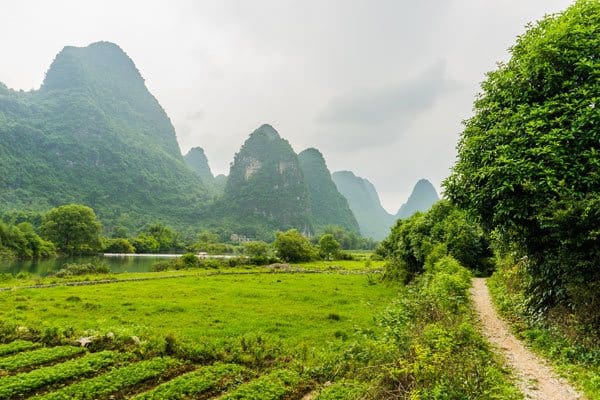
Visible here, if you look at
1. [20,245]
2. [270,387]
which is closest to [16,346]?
[270,387]

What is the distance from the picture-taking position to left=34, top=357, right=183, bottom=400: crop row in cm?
800

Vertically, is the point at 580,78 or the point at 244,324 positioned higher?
the point at 580,78

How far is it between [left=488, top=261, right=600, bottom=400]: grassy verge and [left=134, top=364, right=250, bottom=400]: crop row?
7646mm

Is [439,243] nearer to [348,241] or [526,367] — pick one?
[526,367]

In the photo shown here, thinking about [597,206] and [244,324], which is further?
[244,324]

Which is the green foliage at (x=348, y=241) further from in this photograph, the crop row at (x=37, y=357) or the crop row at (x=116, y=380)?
the crop row at (x=116, y=380)

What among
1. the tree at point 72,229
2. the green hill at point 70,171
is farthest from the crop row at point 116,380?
the green hill at point 70,171

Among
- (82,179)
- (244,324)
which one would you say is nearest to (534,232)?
(244,324)

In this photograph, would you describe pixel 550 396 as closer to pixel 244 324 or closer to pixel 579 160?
pixel 579 160

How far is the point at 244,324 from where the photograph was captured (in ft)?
55.4

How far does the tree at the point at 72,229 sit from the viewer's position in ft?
263

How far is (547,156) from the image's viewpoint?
948 cm

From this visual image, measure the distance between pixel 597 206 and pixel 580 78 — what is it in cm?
425

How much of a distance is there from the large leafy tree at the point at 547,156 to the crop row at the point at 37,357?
531 inches
